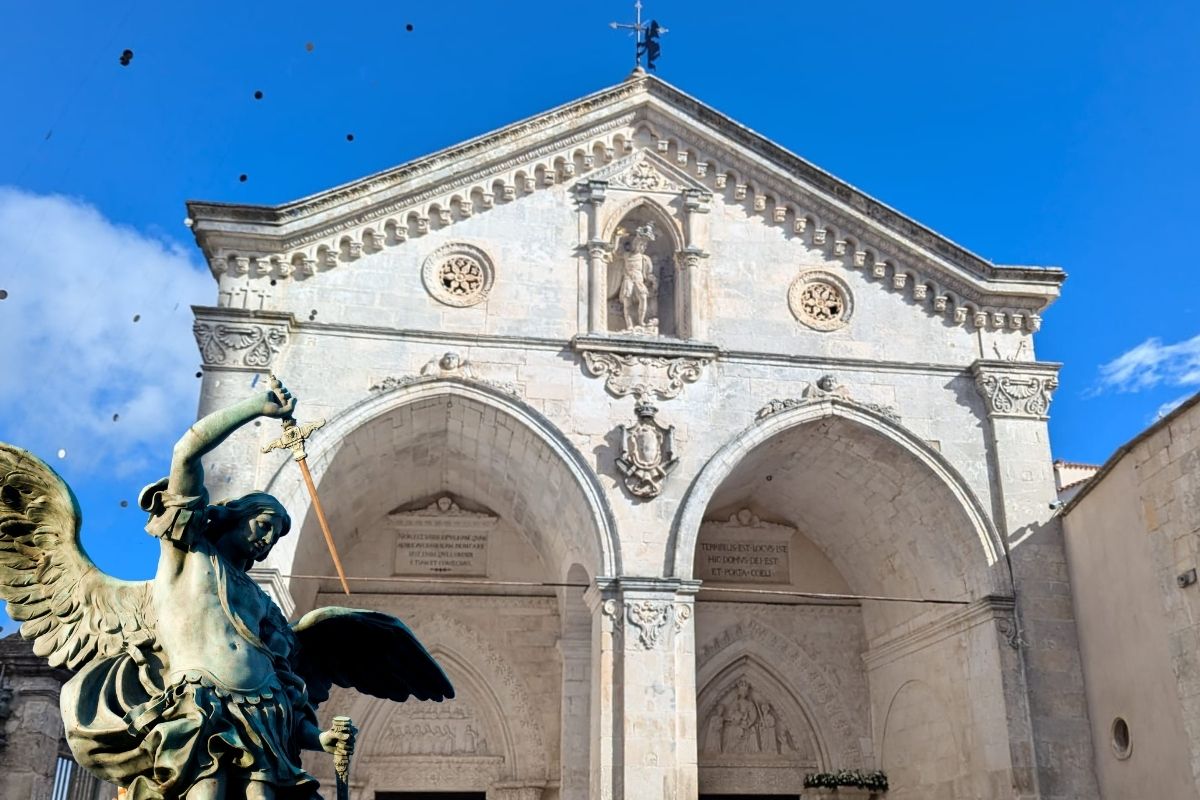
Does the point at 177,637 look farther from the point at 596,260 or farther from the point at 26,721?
the point at 596,260

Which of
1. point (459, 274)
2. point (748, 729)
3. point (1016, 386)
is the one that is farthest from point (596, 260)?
point (748, 729)

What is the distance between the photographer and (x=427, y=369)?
43.1 feet

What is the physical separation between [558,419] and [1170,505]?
631 centimetres

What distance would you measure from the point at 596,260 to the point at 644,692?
199 inches

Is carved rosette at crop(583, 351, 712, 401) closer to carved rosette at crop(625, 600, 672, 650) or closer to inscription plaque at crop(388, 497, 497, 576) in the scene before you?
carved rosette at crop(625, 600, 672, 650)

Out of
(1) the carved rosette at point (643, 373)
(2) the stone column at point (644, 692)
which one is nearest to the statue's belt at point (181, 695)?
(2) the stone column at point (644, 692)

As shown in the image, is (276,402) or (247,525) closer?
(276,402)

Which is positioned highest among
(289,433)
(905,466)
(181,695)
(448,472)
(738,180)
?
(738,180)

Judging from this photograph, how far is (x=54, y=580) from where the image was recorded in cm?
468

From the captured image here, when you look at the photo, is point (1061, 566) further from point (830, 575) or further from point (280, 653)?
point (280, 653)

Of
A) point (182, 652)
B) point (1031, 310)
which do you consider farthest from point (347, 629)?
point (1031, 310)

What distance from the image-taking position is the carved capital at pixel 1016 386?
14.1 m

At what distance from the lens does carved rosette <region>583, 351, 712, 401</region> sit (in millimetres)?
13398

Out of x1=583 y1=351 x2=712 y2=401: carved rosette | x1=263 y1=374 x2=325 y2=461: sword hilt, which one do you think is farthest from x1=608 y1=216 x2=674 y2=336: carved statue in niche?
x1=263 y1=374 x2=325 y2=461: sword hilt
